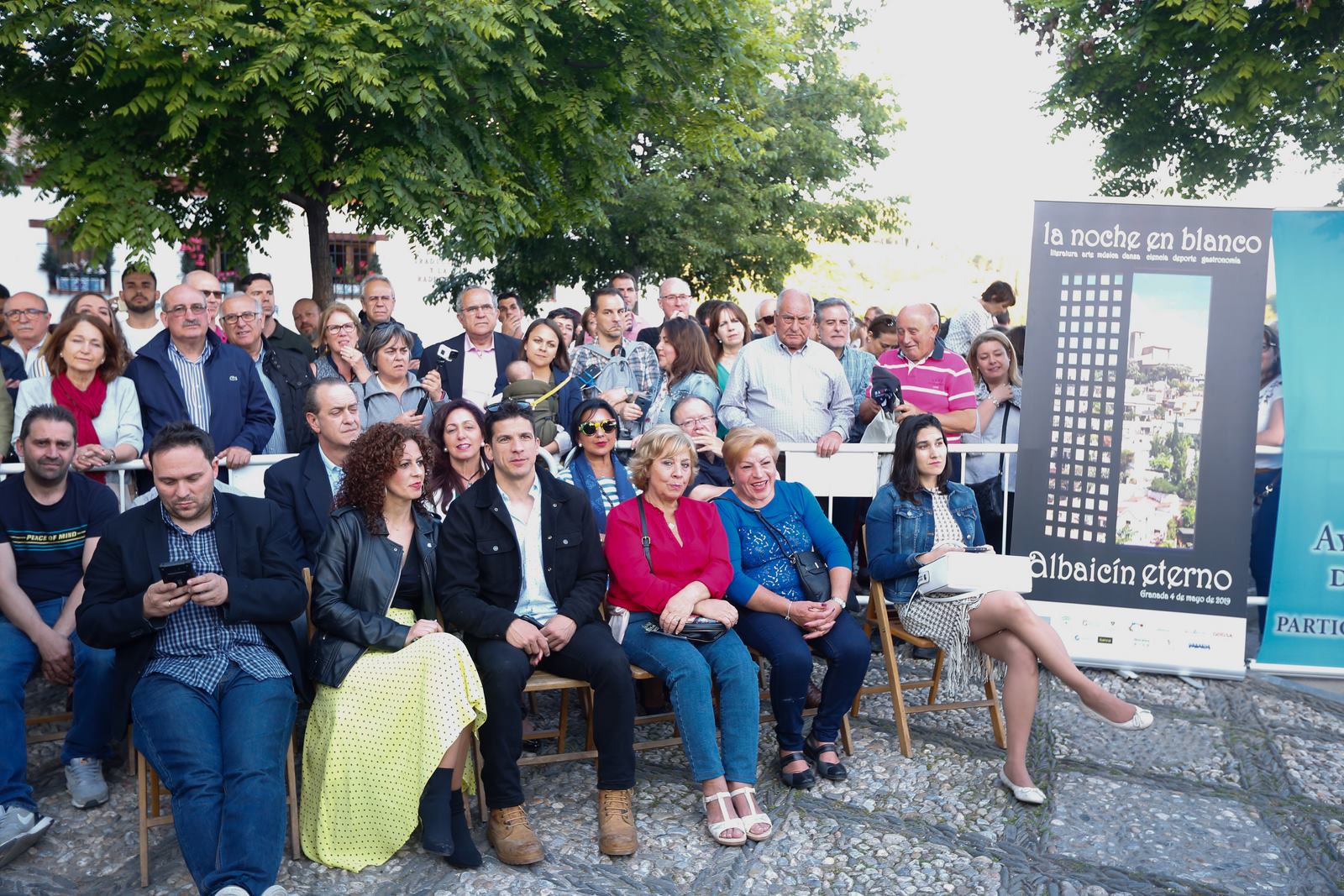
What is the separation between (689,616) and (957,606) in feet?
3.97

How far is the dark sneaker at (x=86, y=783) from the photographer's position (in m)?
4.23

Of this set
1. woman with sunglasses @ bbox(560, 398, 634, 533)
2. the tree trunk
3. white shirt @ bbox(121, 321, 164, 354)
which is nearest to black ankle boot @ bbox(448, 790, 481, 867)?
woman with sunglasses @ bbox(560, 398, 634, 533)

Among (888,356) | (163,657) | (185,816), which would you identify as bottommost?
(185,816)

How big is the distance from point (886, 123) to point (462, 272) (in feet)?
28.4

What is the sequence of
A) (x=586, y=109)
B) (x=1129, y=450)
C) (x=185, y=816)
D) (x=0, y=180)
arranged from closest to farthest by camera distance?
(x=185, y=816) → (x=1129, y=450) → (x=586, y=109) → (x=0, y=180)

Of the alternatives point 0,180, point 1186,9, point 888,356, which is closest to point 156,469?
point 888,356

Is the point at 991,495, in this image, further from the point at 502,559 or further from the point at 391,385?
the point at 391,385

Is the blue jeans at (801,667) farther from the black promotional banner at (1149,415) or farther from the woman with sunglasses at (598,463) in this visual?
the black promotional banner at (1149,415)

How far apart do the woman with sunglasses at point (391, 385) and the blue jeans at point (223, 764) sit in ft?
6.90

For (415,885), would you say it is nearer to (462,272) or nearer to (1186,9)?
(1186,9)

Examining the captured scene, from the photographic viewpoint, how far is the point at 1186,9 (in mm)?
8938

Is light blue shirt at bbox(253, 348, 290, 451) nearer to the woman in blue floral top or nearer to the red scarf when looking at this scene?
the red scarf

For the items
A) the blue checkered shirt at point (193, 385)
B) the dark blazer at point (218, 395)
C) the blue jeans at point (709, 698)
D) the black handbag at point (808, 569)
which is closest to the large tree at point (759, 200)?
the dark blazer at point (218, 395)

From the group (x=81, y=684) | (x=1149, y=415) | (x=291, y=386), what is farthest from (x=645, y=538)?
(x=1149, y=415)
